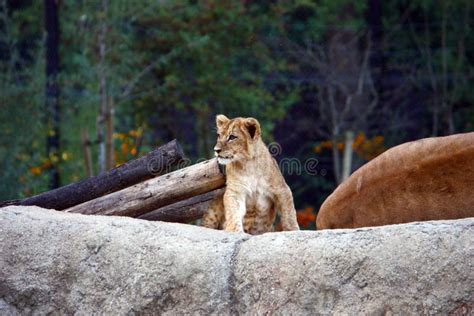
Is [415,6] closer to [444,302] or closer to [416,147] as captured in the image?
[416,147]

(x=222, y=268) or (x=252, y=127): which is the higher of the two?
(x=252, y=127)

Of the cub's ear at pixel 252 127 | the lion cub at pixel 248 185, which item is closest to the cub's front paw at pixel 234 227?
the lion cub at pixel 248 185

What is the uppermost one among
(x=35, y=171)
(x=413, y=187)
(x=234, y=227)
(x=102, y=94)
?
(x=102, y=94)

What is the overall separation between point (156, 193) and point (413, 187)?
1.62 m

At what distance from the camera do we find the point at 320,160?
13508 millimetres

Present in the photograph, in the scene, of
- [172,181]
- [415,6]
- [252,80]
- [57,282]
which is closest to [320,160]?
[252,80]

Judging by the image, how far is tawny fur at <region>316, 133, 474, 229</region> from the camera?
17.0 feet

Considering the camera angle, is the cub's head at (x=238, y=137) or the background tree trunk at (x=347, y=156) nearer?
the cub's head at (x=238, y=137)

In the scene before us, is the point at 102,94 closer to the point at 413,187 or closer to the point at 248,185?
the point at 248,185

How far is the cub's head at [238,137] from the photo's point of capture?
654cm

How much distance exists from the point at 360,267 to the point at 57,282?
164cm

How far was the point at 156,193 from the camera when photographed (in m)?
6.25

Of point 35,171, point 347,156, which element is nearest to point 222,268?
Result: point 35,171

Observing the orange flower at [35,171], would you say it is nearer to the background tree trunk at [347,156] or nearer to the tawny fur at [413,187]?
the background tree trunk at [347,156]
